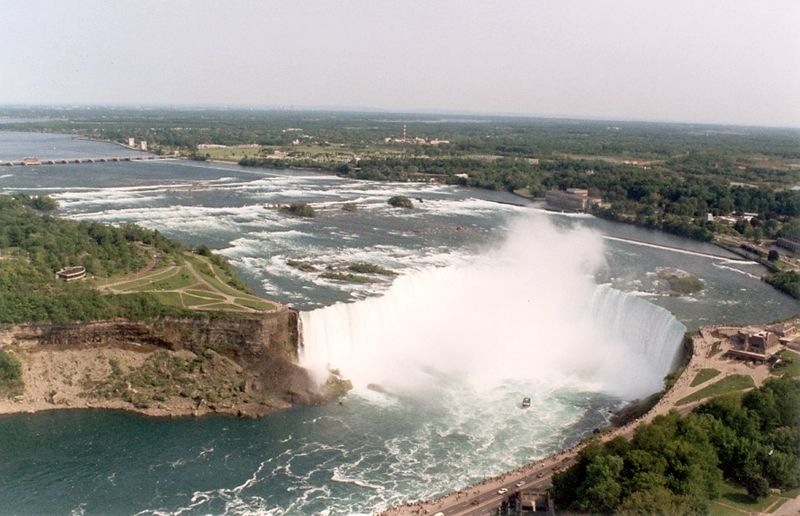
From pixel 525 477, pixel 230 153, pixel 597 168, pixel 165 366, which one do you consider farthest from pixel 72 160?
pixel 525 477

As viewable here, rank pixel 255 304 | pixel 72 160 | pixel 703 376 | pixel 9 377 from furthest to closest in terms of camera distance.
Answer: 1. pixel 72 160
2. pixel 255 304
3. pixel 9 377
4. pixel 703 376

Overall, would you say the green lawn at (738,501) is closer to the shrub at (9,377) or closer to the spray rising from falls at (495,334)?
the spray rising from falls at (495,334)

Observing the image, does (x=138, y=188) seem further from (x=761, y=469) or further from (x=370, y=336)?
(x=761, y=469)

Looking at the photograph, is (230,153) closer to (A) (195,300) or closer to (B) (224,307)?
(A) (195,300)

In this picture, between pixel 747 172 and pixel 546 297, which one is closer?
pixel 546 297

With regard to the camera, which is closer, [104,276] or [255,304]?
[255,304]

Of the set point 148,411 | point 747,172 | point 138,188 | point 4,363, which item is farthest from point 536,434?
point 747,172
